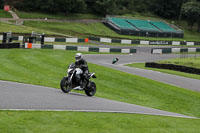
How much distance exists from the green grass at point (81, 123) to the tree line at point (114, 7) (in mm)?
65737

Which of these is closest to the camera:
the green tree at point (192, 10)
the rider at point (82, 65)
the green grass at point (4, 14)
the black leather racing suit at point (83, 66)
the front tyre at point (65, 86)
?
the front tyre at point (65, 86)

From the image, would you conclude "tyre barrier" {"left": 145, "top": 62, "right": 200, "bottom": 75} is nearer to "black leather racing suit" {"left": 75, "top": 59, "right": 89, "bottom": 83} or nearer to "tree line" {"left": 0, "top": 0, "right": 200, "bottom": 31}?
"black leather racing suit" {"left": 75, "top": 59, "right": 89, "bottom": 83}

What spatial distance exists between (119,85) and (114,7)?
66.8 meters

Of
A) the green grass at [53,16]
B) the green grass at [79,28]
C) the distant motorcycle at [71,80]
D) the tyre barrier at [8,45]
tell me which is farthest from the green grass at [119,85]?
the green grass at [53,16]

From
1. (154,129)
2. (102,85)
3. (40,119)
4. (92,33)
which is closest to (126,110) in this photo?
(154,129)

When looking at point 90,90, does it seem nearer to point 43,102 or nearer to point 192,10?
point 43,102

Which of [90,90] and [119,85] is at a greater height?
[90,90]

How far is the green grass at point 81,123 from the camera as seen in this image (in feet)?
30.1

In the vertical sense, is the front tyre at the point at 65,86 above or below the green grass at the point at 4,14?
below

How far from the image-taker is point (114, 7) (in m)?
87.1

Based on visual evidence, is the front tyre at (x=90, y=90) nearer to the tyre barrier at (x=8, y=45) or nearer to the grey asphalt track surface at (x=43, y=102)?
the grey asphalt track surface at (x=43, y=102)

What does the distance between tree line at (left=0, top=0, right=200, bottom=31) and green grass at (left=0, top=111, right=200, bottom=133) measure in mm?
65737

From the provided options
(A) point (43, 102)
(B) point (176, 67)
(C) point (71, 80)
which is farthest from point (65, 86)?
(B) point (176, 67)

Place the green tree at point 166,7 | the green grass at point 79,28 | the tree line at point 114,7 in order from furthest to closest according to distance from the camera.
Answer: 1. the green tree at point 166,7
2. the tree line at point 114,7
3. the green grass at point 79,28
